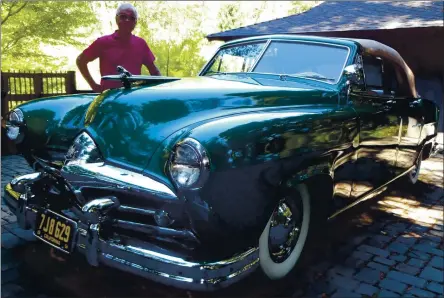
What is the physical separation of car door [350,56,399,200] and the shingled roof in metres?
5.87

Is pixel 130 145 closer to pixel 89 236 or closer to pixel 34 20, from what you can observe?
pixel 89 236

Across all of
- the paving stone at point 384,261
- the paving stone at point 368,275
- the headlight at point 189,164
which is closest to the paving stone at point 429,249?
the paving stone at point 384,261

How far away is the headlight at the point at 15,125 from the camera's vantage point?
9.20 feet

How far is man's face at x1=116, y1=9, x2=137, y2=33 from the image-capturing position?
368 centimetres

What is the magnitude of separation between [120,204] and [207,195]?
1.66 feet

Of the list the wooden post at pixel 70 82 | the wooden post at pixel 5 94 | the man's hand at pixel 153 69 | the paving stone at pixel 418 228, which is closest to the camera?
the paving stone at pixel 418 228

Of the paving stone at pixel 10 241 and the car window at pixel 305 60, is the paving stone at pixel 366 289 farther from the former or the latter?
the paving stone at pixel 10 241

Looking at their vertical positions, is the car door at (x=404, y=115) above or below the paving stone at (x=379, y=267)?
above

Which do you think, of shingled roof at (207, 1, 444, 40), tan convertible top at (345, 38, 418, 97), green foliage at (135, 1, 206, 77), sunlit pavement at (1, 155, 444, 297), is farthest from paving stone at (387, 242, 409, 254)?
green foliage at (135, 1, 206, 77)

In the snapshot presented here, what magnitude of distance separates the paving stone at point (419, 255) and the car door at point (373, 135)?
598mm

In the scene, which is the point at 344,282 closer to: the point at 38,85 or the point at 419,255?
the point at 419,255

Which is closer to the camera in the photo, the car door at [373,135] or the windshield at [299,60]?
the car door at [373,135]

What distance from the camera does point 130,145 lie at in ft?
6.97

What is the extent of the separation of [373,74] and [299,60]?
2.89 ft
